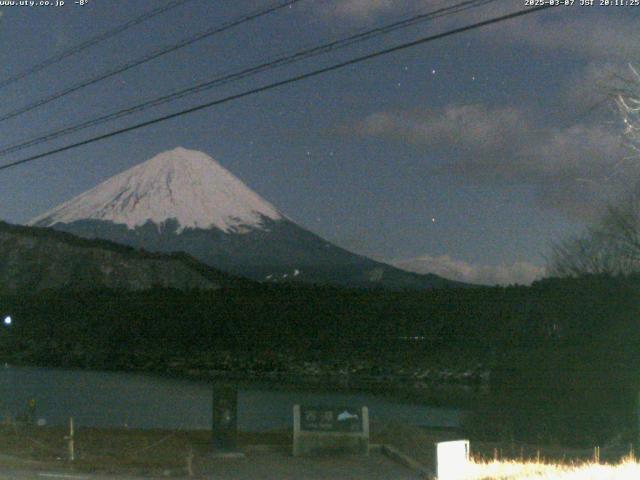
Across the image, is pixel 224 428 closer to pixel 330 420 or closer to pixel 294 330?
pixel 330 420

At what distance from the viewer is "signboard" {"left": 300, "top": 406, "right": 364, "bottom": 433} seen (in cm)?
1722

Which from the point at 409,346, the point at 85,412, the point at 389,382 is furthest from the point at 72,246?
the point at 85,412

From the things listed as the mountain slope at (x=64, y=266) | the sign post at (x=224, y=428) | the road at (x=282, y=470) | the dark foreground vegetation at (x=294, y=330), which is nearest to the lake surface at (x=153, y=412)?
the sign post at (x=224, y=428)

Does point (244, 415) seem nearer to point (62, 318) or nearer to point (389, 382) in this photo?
point (389, 382)

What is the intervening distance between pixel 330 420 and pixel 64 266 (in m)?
176

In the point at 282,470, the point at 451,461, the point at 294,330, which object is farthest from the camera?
the point at 294,330

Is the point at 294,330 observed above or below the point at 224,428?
above

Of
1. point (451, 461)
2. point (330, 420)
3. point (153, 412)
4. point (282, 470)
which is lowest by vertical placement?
point (153, 412)

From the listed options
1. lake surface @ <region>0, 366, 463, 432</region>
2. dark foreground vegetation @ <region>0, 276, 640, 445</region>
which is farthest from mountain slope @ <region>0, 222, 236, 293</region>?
lake surface @ <region>0, 366, 463, 432</region>

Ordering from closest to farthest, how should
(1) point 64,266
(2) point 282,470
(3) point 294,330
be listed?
(2) point 282,470
(3) point 294,330
(1) point 64,266

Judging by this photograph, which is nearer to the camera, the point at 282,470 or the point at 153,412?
the point at 282,470

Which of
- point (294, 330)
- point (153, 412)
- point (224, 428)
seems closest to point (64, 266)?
point (294, 330)

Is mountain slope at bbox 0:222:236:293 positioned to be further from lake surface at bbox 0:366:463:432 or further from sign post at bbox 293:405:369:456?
sign post at bbox 293:405:369:456

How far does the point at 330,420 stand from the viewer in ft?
57.0
